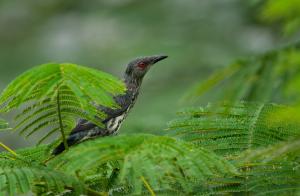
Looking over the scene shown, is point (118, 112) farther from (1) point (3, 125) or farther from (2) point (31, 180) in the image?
(2) point (31, 180)

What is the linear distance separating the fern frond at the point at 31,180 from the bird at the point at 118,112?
1048 mm

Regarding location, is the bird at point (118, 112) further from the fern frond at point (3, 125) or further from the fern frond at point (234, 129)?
the fern frond at point (234, 129)

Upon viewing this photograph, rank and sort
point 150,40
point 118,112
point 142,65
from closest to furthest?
point 118,112 → point 142,65 → point 150,40

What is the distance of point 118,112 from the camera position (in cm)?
579

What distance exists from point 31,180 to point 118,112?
122 inches

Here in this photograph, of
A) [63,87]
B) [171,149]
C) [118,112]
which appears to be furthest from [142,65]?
[171,149]

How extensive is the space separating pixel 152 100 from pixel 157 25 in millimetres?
3958

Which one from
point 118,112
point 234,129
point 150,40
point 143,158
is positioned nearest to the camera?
point 143,158

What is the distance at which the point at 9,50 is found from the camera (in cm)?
1688

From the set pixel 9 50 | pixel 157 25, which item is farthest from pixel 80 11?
pixel 157 25

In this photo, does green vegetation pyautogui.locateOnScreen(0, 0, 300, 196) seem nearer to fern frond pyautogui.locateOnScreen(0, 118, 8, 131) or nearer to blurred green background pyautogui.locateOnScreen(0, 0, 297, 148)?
fern frond pyautogui.locateOnScreen(0, 118, 8, 131)

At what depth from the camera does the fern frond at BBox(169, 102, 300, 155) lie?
322 cm

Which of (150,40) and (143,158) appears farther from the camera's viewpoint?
(150,40)

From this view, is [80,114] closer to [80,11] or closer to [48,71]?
[48,71]
